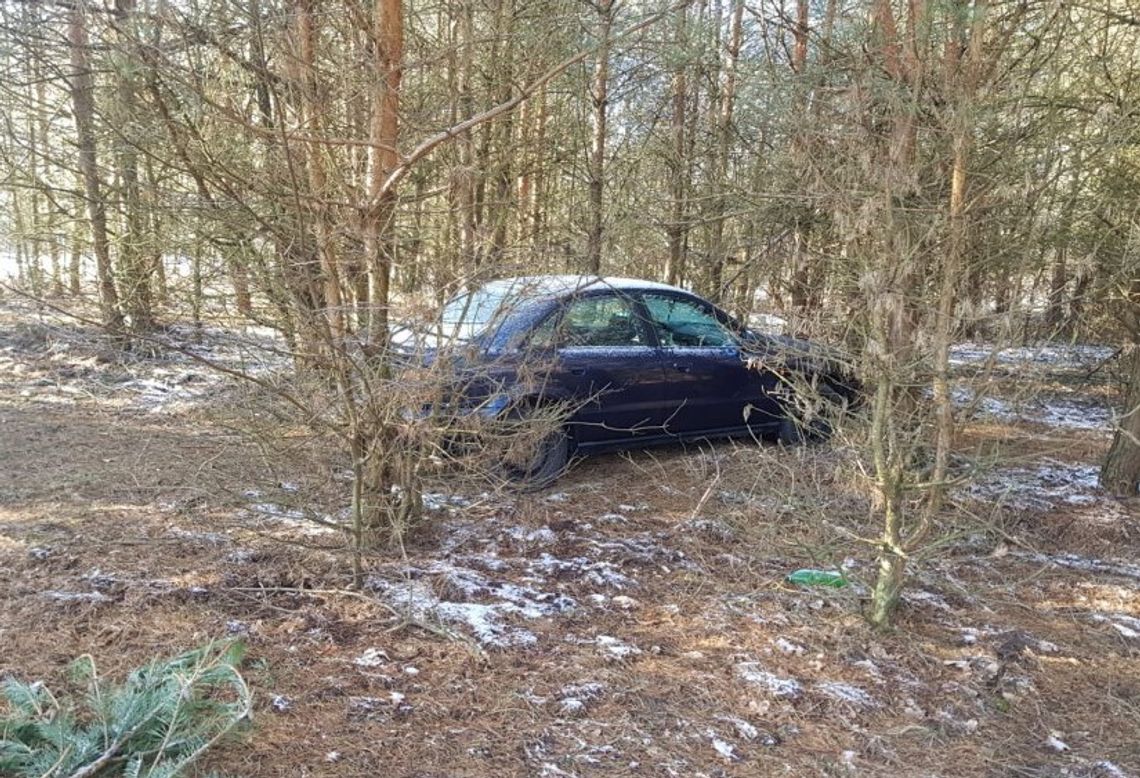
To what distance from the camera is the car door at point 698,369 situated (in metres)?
6.26

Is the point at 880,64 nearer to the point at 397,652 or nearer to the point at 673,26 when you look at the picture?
the point at 673,26

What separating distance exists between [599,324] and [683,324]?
0.91 m

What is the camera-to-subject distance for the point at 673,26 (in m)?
8.47

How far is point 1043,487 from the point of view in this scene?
20.7 ft

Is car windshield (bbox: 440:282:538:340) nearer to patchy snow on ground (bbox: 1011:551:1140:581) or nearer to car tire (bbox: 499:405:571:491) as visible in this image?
car tire (bbox: 499:405:571:491)

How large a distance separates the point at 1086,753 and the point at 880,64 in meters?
4.33

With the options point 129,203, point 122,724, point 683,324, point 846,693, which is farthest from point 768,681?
point 129,203

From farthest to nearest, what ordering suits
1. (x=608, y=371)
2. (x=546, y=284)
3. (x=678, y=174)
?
(x=678, y=174), (x=608, y=371), (x=546, y=284)

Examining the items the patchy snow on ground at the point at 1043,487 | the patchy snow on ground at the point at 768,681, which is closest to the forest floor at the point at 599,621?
the patchy snow on ground at the point at 768,681

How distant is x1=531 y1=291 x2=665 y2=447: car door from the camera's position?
18.5 ft

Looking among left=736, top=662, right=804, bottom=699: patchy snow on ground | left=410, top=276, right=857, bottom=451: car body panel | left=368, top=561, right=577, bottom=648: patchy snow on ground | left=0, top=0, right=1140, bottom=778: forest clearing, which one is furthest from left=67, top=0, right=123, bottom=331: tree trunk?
left=736, top=662, right=804, bottom=699: patchy snow on ground

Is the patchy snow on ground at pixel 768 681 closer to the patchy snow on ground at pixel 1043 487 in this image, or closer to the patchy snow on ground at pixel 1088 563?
the patchy snow on ground at pixel 1088 563

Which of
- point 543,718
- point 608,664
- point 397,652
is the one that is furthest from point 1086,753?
point 397,652

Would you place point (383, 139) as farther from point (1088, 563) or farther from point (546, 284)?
point (1088, 563)
